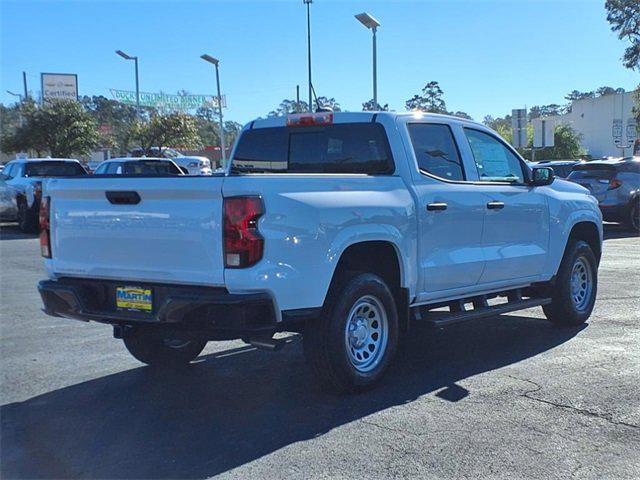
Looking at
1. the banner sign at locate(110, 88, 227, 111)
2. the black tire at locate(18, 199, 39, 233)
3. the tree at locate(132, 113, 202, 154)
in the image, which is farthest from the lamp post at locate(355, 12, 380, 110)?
the banner sign at locate(110, 88, 227, 111)

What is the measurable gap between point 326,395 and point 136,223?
1.88 m

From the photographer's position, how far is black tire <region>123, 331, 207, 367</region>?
5.95 meters

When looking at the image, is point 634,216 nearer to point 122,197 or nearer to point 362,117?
point 362,117

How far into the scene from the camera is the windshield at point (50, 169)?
1833 cm

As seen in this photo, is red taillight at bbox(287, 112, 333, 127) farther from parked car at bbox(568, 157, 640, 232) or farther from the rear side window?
parked car at bbox(568, 157, 640, 232)

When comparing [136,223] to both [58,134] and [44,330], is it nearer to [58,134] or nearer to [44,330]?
[44,330]

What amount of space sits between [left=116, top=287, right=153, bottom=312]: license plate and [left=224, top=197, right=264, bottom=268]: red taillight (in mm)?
698

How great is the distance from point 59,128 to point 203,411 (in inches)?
1672

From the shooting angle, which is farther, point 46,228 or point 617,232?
point 617,232

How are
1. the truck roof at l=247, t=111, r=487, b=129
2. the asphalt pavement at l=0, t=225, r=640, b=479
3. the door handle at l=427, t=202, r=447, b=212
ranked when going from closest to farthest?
the asphalt pavement at l=0, t=225, r=640, b=479 < the door handle at l=427, t=202, r=447, b=212 < the truck roof at l=247, t=111, r=487, b=129

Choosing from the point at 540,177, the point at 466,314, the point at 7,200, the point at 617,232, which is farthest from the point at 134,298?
the point at 617,232

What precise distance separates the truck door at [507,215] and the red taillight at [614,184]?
456 inches

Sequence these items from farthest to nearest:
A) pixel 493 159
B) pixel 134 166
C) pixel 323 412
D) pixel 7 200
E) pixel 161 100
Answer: pixel 161 100, pixel 134 166, pixel 7 200, pixel 493 159, pixel 323 412

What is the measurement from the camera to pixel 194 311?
14.5ft
